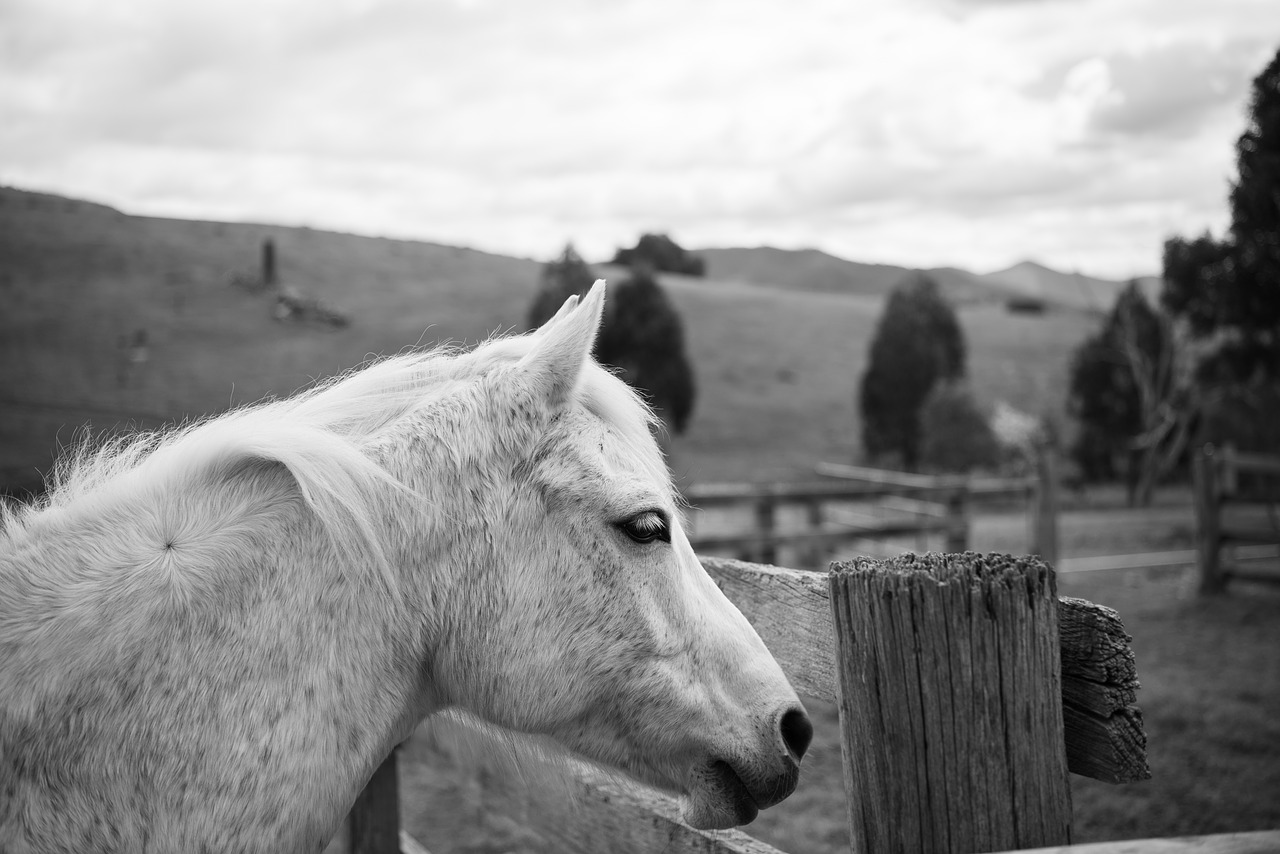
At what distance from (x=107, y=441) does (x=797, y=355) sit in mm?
48140

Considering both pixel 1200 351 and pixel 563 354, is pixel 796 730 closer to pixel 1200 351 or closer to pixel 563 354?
pixel 563 354

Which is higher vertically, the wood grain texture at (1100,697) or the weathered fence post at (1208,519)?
the wood grain texture at (1100,697)

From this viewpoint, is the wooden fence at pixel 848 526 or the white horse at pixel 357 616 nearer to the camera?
the white horse at pixel 357 616

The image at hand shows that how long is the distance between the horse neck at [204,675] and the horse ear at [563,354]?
534 millimetres

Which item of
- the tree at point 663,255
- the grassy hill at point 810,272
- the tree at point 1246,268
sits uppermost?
the grassy hill at point 810,272

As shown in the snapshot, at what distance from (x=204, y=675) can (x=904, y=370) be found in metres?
35.3

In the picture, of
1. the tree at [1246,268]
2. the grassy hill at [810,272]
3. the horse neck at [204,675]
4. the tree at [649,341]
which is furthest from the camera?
the grassy hill at [810,272]

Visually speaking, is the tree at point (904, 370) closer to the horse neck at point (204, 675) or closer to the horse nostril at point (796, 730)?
the horse nostril at point (796, 730)

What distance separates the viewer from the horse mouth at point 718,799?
178cm

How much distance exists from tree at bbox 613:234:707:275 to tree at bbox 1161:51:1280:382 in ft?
182

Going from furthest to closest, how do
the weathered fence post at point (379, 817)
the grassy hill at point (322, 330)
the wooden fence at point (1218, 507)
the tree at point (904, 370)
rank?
the tree at point (904, 370)
the grassy hill at point (322, 330)
the wooden fence at point (1218, 507)
the weathered fence post at point (379, 817)

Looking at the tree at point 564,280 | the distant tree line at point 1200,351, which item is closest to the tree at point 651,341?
the tree at point 564,280

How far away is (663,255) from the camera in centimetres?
7400

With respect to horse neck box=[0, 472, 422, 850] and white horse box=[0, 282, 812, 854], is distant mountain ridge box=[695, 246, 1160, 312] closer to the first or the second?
white horse box=[0, 282, 812, 854]
